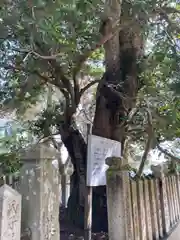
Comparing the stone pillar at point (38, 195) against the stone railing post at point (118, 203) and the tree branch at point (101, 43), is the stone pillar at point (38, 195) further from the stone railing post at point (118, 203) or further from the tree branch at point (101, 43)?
the tree branch at point (101, 43)

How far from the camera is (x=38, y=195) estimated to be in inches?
79.7

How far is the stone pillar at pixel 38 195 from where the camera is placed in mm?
2006

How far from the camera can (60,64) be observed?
12.2ft

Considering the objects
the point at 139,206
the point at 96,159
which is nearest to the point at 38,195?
the point at 96,159

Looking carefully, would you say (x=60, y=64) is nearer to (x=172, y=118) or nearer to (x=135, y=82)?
(x=135, y=82)

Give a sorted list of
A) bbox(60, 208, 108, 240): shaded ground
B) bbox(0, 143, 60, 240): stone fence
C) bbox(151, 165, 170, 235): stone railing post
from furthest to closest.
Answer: bbox(151, 165, 170, 235): stone railing post
bbox(60, 208, 108, 240): shaded ground
bbox(0, 143, 60, 240): stone fence

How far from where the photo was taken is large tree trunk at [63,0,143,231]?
13.4 feet

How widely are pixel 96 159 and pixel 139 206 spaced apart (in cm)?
73

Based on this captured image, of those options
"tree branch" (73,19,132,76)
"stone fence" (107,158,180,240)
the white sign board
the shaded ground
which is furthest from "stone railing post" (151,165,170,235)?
"tree branch" (73,19,132,76)

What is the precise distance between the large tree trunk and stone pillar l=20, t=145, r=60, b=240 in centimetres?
193

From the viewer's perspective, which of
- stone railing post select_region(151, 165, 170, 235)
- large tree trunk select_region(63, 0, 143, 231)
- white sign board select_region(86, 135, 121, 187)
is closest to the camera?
A: white sign board select_region(86, 135, 121, 187)

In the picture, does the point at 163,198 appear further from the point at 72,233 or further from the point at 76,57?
the point at 76,57

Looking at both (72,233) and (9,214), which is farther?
(72,233)

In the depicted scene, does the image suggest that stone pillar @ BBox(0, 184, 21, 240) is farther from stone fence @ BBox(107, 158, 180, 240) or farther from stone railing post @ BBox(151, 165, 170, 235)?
stone railing post @ BBox(151, 165, 170, 235)
